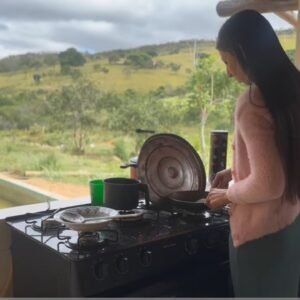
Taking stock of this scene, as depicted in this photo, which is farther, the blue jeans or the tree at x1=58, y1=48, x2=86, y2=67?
the tree at x1=58, y1=48, x2=86, y2=67

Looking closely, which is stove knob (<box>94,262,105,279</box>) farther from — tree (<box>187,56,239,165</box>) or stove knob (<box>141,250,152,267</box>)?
tree (<box>187,56,239,165</box>)

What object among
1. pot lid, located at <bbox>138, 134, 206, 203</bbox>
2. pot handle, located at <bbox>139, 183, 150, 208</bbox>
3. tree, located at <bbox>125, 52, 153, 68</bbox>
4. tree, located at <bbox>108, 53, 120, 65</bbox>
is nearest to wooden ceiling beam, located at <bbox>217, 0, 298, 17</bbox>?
tree, located at <bbox>125, 52, 153, 68</bbox>

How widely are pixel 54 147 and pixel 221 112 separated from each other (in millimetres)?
1259

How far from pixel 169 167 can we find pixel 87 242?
0.59 m

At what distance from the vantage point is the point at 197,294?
146 cm

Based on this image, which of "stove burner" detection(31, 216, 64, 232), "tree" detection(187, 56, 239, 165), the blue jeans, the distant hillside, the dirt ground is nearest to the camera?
the blue jeans

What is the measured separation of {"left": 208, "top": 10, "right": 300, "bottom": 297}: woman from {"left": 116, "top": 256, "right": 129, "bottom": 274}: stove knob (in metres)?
0.34

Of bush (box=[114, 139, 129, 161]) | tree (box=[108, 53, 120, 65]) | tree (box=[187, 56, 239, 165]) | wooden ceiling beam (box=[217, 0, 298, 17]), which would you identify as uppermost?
wooden ceiling beam (box=[217, 0, 298, 17])

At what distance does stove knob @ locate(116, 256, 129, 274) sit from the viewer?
125cm

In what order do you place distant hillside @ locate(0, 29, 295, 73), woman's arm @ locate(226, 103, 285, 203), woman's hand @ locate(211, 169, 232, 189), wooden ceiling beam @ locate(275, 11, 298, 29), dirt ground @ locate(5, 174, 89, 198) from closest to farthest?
woman's arm @ locate(226, 103, 285, 203)
woman's hand @ locate(211, 169, 232, 189)
distant hillside @ locate(0, 29, 295, 73)
dirt ground @ locate(5, 174, 89, 198)
wooden ceiling beam @ locate(275, 11, 298, 29)

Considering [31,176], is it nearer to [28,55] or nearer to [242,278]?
[28,55]

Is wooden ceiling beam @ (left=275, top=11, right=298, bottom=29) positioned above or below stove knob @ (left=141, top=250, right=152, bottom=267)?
above

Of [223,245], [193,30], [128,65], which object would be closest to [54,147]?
[128,65]

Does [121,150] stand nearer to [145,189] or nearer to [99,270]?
[145,189]
